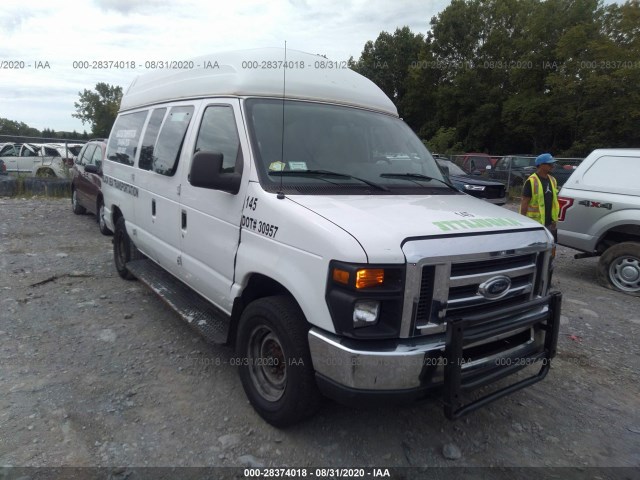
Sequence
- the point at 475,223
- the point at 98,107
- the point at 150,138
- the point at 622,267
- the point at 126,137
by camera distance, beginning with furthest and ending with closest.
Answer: the point at 98,107, the point at 622,267, the point at 126,137, the point at 150,138, the point at 475,223

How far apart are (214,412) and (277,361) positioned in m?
0.65

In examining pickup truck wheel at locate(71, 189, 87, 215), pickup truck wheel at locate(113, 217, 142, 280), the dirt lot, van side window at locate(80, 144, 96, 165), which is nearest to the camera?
the dirt lot

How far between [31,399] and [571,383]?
424 cm

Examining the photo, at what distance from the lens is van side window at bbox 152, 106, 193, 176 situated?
4.26m

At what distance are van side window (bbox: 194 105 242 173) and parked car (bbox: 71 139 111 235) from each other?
18.6 feet

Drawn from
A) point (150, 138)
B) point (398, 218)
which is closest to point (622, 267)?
point (398, 218)

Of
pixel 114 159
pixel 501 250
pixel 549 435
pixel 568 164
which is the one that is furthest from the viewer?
pixel 568 164

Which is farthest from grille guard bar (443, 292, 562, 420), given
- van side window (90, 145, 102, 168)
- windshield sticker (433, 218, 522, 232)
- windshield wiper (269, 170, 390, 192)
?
van side window (90, 145, 102, 168)

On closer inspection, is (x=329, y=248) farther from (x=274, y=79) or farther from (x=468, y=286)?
(x=274, y=79)

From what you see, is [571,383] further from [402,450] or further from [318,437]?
[318,437]

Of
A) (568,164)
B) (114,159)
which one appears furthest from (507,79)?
(114,159)

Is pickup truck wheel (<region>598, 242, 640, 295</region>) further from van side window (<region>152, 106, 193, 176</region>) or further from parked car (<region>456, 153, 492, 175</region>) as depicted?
parked car (<region>456, 153, 492, 175</region>)

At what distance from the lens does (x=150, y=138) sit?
4.98 meters

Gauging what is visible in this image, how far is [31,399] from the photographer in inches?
135
